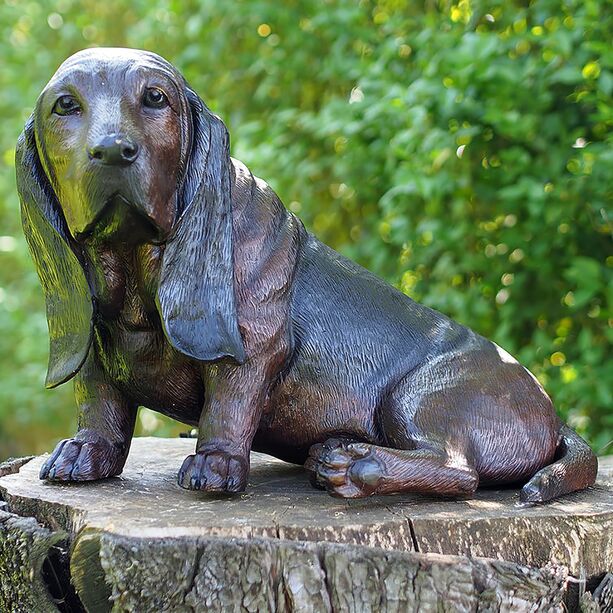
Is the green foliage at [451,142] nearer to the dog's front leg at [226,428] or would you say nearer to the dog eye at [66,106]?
the dog's front leg at [226,428]

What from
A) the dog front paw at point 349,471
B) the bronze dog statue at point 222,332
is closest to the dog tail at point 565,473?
the bronze dog statue at point 222,332

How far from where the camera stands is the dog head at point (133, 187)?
75.1 inches

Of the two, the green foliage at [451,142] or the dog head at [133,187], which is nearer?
the dog head at [133,187]

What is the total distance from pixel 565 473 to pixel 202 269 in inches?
37.3

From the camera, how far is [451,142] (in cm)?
358

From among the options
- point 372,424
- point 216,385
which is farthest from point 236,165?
point 372,424

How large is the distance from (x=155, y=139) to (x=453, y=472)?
3.14 ft

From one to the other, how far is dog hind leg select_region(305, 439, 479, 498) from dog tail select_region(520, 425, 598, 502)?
0.13 m

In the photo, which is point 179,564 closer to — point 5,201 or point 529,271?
point 529,271

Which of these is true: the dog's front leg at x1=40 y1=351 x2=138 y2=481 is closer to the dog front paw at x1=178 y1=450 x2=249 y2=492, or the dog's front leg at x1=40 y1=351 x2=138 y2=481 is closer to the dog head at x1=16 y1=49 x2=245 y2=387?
the dog head at x1=16 y1=49 x2=245 y2=387

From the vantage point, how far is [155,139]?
1.95 metres

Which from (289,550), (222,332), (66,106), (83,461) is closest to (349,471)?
(289,550)

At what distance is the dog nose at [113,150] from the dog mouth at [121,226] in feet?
0.25

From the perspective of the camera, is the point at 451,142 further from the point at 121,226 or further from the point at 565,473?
the point at 121,226
